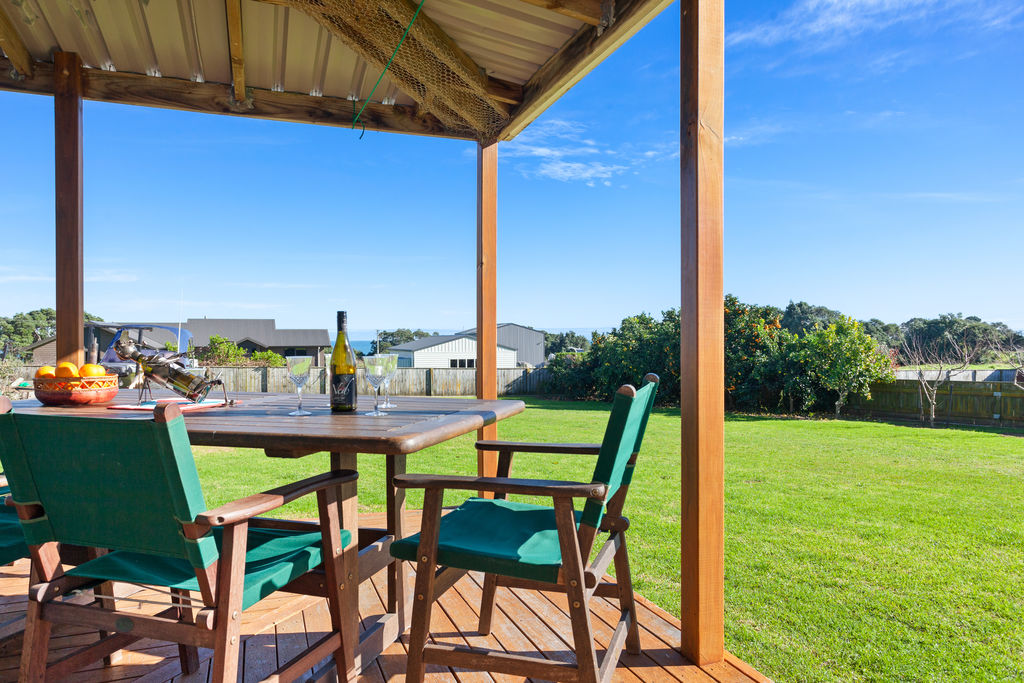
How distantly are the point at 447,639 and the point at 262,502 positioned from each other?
106 cm

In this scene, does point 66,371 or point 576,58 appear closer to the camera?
point 66,371

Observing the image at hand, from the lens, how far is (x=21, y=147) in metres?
28.5

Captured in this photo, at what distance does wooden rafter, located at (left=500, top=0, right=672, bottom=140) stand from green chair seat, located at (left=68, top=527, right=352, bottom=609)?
2.04 m

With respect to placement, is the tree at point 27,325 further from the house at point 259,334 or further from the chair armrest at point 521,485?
the chair armrest at point 521,485

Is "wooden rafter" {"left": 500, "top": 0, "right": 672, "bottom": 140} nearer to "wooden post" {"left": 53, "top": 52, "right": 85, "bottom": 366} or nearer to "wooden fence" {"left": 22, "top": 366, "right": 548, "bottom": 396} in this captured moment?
"wooden post" {"left": 53, "top": 52, "right": 85, "bottom": 366}

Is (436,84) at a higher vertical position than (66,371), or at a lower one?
higher

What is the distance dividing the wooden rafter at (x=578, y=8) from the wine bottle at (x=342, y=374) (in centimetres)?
138

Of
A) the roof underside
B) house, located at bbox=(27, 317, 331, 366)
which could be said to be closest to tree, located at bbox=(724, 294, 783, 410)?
the roof underside

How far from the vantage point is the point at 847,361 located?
1077cm

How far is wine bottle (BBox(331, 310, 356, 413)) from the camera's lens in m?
2.00

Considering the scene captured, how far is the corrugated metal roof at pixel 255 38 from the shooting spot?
104 inches

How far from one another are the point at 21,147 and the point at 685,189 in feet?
122

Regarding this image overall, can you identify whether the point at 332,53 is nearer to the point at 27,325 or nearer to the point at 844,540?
the point at 844,540

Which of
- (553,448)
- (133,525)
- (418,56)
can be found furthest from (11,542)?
(418,56)
